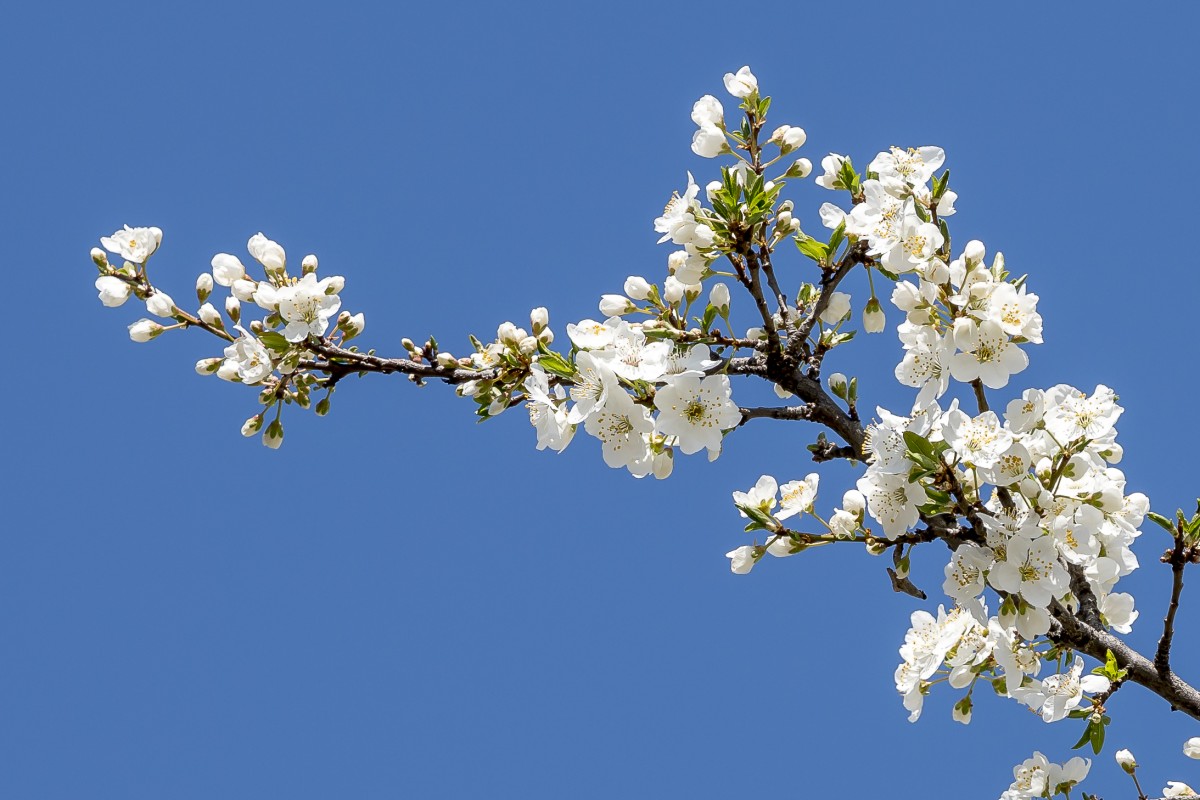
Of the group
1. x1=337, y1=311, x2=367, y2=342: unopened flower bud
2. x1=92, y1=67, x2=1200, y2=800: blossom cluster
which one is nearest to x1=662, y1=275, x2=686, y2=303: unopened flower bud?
x1=92, y1=67, x2=1200, y2=800: blossom cluster

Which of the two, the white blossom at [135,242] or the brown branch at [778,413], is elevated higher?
the white blossom at [135,242]

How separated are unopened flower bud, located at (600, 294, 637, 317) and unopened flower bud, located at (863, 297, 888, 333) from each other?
2.68 ft

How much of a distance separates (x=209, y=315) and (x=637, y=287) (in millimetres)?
1414

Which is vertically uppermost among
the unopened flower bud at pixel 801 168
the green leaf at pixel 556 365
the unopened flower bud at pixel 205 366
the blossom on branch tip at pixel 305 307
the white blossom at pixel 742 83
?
the white blossom at pixel 742 83

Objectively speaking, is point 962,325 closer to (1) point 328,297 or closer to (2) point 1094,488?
(2) point 1094,488

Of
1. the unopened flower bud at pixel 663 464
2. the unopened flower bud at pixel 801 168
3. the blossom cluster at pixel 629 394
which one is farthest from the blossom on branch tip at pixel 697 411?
the unopened flower bud at pixel 801 168

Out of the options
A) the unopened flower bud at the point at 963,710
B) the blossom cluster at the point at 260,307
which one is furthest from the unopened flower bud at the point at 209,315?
the unopened flower bud at the point at 963,710

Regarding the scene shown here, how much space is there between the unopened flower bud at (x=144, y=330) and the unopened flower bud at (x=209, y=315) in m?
0.22

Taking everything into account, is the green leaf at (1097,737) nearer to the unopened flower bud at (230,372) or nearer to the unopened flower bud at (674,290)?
the unopened flower bud at (674,290)

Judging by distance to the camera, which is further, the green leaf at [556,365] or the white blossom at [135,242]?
the white blossom at [135,242]

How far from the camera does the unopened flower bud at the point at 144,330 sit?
383 cm

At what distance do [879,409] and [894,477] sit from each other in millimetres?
210

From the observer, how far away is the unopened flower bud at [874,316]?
3.85 meters

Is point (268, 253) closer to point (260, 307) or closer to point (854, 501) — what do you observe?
point (260, 307)
